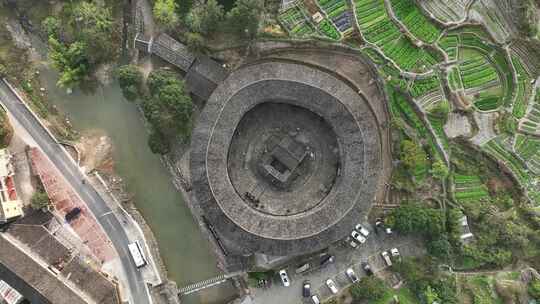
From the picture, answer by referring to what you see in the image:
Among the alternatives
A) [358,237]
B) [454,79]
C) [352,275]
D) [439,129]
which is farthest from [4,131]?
[454,79]

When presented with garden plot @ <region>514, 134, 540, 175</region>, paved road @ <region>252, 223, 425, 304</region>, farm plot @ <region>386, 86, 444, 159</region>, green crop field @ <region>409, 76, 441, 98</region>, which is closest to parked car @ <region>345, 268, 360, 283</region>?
paved road @ <region>252, 223, 425, 304</region>

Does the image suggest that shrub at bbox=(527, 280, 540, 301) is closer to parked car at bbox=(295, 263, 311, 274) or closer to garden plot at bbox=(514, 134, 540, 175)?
garden plot at bbox=(514, 134, 540, 175)

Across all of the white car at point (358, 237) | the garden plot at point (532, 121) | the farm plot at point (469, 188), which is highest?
the garden plot at point (532, 121)

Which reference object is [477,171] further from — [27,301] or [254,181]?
[27,301]

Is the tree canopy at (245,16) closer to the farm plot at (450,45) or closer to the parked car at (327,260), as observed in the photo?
the farm plot at (450,45)

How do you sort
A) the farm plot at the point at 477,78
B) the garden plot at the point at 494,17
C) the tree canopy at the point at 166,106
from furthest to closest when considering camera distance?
the farm plot at the point at 477,78
the garden plot at the point at 494,17
the tree canopy at the point at 166,106

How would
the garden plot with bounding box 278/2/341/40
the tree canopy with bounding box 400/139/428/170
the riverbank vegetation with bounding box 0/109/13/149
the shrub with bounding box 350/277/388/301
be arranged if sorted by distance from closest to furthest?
the shrub with bounding box 350/277/388/301 < the riverbank vegetation with bounding box 0/109/13/149 < the tree canopy with bounding box 400/139/428/170 < the garden plot with bounding box 278/2/341/40

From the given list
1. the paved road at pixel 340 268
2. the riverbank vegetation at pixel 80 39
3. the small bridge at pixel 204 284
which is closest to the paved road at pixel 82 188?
the small bridge at pixel 204 284
